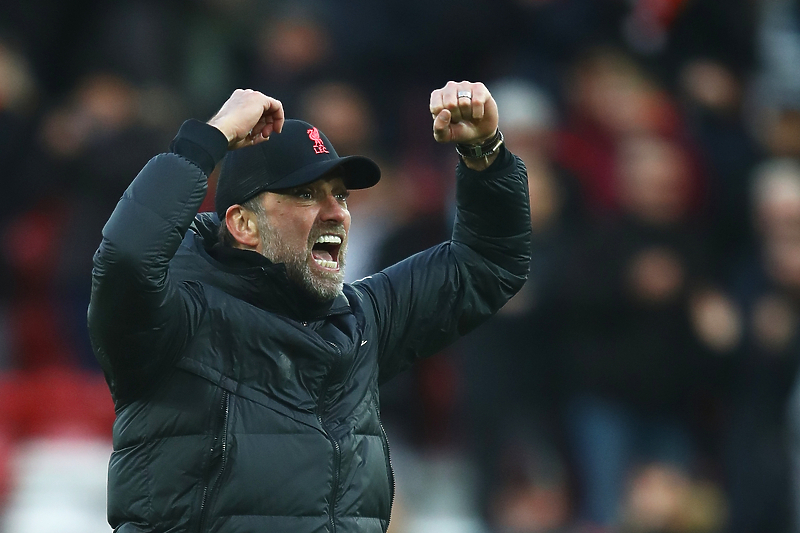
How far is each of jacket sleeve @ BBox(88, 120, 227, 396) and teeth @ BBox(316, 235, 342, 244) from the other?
41 cm

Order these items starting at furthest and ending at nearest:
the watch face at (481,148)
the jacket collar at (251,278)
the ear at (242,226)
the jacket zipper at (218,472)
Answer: the watch face at (481,148) < the ear at (242,226) < the jacket collar at (251,278) < the jacket zipper at (218,472)

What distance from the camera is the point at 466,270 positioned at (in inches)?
142

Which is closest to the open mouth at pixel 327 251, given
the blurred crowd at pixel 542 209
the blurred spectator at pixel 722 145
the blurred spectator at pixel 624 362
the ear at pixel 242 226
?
the ear at pixel 242 226

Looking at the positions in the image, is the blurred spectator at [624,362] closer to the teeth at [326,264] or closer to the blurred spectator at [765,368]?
the blurred spectator at [765,368]

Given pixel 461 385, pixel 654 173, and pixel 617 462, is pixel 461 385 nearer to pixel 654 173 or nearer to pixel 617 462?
pixel 617 462

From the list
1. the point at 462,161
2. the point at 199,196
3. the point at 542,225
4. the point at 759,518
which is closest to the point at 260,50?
the point at 542,225

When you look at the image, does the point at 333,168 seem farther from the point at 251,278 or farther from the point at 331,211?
the point at 251,278

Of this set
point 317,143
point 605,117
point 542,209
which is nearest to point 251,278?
point 317,143

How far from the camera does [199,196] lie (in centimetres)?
291

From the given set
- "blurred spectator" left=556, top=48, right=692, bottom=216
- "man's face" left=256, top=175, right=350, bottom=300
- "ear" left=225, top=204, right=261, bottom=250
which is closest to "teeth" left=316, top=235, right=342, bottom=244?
"man's face" left=256, top=175, right=350, bottom=300

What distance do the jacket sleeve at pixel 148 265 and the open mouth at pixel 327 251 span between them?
408 millimetres

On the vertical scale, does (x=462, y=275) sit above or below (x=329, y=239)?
below

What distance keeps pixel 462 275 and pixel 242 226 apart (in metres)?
0.65

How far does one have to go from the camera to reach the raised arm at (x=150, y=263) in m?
2.80
